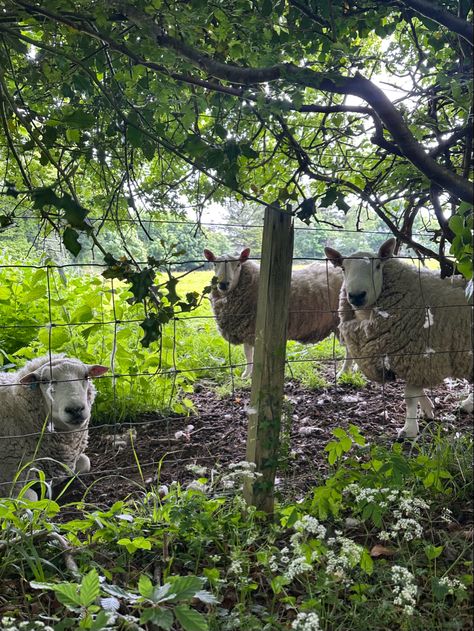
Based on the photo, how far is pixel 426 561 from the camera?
2.32 metres

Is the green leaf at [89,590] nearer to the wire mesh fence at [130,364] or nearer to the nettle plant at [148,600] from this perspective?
the nettle plant at [148,600]

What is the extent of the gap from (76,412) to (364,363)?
2157mm

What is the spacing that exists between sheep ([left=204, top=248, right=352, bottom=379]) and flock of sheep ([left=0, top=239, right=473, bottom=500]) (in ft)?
5.01

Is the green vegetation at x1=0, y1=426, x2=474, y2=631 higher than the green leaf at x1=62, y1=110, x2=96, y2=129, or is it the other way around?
the green leaf at x1=62, y1=110, x2=96, y2=129

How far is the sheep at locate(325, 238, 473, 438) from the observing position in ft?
13.1

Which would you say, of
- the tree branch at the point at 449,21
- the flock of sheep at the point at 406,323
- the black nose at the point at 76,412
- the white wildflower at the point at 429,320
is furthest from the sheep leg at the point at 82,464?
the tree branch at the point at 449,21

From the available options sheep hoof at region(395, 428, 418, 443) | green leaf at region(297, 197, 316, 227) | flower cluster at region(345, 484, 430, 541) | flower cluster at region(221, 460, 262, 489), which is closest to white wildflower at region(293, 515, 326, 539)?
flower cluster at region(345, 484, 430, 541)

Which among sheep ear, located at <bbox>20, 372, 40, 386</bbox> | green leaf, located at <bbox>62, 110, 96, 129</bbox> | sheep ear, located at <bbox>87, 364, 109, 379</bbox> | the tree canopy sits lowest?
sheep ear, located at <bbox>20, 372, 40, 386</bbox>

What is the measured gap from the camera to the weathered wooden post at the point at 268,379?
2611 millimetres

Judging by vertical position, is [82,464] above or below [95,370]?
below

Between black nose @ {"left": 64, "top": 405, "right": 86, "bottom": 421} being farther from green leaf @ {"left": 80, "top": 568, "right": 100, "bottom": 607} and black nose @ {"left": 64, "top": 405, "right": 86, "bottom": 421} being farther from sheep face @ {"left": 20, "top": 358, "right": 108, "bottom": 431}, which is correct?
green leaf @ {"left": 80, "top": 568, "right": 100, "bottom": 607}

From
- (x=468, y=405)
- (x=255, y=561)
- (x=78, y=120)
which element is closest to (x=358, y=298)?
(x=468, y=405)

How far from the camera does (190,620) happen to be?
1.70 m

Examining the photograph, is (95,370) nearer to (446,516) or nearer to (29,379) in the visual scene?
(29,379)
